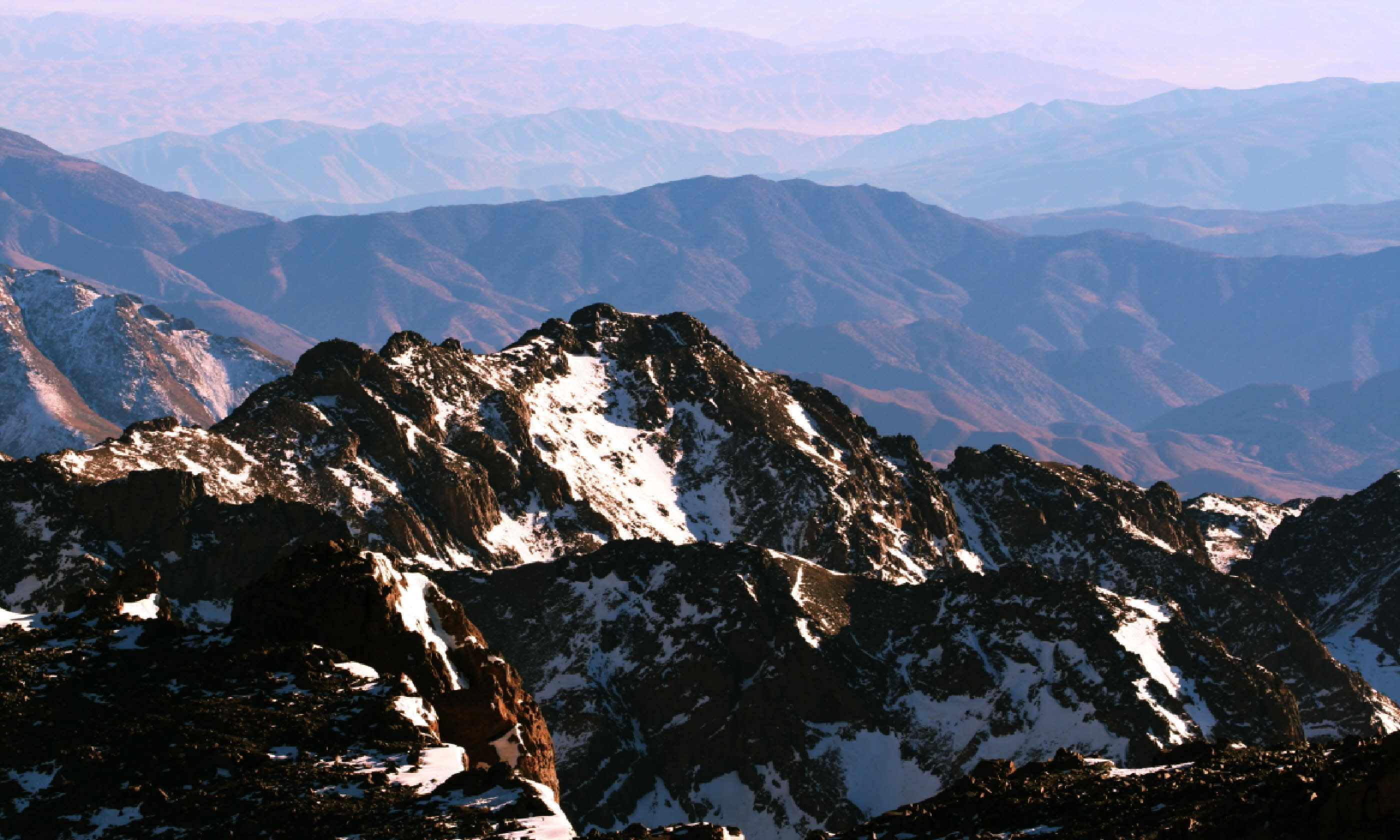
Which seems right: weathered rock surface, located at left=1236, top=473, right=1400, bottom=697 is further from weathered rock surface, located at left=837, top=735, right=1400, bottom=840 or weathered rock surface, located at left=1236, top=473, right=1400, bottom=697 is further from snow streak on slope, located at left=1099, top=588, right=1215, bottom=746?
weathered rock surface, located at left=837, top=735, right=1400, bottom=840

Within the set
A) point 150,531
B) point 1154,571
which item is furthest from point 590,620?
point 1154,571

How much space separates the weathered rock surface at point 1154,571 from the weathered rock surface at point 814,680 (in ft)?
70.5

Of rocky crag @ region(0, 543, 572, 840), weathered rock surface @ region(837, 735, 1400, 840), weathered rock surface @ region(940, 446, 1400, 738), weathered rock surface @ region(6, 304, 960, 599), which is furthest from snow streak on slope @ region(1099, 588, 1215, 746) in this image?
rocky crag @ region(0, 543, 572, 840)

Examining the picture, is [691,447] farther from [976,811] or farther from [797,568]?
[976,811]

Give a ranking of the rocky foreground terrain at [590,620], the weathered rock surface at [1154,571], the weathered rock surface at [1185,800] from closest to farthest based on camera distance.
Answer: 1. the weathered rock surface at [1185,800]
2. the rocky foreground terrain at [590,620]
3. the weathered rock surface at [1154,571]

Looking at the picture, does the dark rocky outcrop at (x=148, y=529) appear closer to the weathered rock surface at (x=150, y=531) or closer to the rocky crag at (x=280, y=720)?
the weathered rock surface at (x=150, y=531)

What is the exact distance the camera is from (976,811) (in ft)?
144

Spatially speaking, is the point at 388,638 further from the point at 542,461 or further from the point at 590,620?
the point at 542,461

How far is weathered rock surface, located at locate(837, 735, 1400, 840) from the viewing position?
31.1 m

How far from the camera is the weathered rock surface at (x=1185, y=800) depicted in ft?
102

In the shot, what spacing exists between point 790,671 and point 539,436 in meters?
68.1

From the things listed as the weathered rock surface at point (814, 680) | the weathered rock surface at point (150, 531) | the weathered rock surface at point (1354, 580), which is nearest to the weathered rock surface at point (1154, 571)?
the weathered rock surface at point (1354, 580)

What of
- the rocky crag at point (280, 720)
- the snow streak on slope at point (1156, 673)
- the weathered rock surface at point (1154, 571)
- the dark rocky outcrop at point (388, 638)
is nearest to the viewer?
the rocky crag at point (280, 720)

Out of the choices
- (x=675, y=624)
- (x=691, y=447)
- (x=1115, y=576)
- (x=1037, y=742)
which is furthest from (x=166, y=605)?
(x=1115, y=576)
